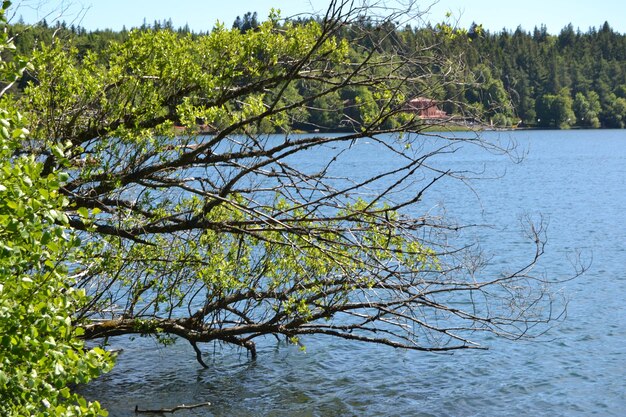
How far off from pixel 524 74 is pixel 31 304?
486ft

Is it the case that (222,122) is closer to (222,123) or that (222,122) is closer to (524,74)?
(222,123)

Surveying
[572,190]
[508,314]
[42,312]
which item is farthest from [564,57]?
[42,312]

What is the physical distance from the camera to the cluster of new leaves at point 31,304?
539 centimetres

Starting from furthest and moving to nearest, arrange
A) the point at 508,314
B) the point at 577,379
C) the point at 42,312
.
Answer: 1. the point at 508,314
2. the point at 577,379
3. the point at 42,312

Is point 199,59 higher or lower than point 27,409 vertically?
higher

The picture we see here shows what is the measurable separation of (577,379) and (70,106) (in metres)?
10.9

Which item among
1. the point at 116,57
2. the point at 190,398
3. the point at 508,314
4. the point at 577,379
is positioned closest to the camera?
the point at 116,57

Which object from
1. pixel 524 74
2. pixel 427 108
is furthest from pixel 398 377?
pixel 524 74

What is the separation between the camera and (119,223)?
1116 centimetres

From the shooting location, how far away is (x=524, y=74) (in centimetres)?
14712

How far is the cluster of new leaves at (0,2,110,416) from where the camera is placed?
17.7ft

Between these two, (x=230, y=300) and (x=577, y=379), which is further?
(x=577, y=379)

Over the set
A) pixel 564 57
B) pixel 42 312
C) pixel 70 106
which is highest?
pixel 564 57

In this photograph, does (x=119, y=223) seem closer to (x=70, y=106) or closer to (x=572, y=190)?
(x=70, y=106)
